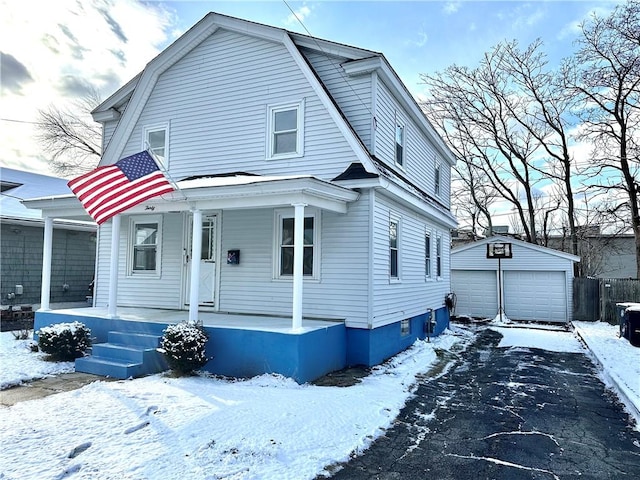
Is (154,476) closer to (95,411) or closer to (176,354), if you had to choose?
(95,411)

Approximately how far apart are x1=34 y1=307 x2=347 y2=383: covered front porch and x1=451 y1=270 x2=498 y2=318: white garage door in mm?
12556

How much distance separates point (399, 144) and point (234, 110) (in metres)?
4.05

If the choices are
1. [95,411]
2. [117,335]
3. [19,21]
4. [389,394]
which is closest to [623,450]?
[389,394]

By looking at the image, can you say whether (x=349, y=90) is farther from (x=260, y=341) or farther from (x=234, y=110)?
(x=260, y=341)

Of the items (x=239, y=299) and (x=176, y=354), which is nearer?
(x=176, y=354)

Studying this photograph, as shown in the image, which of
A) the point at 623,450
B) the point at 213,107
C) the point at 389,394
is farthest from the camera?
the point at 213,107

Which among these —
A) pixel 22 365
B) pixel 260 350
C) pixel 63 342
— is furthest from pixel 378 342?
pixel 22 365

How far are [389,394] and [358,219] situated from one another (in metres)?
3.33

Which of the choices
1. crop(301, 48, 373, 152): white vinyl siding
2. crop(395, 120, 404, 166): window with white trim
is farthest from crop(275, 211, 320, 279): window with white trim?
crop(395, 120, 404, 166): window with white trim

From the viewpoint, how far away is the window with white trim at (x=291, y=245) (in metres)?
8.80

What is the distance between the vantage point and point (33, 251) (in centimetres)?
1471

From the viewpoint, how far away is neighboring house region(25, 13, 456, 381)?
25.4 feet

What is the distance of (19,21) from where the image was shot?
350 inches

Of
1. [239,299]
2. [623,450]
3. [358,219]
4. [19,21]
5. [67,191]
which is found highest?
[19,21]
